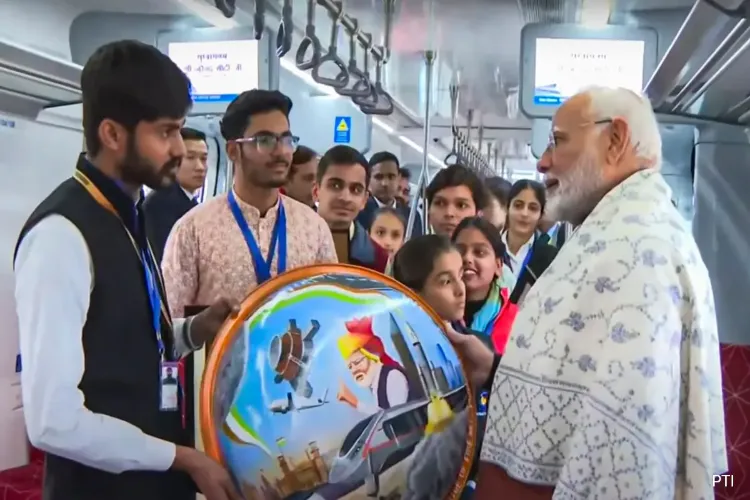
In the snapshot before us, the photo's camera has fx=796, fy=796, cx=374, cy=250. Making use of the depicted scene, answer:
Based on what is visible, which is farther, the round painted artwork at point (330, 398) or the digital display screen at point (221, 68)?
the digital display screen at point (221, 68)

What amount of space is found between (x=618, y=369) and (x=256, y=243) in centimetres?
104

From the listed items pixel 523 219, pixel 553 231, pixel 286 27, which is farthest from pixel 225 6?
pixel 553 231

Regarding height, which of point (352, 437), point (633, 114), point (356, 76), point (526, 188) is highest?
point (356, 76)

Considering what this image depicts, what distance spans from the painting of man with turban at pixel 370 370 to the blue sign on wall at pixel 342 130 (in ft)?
17.8

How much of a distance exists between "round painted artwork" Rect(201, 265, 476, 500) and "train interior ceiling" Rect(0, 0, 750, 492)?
1.67 metres

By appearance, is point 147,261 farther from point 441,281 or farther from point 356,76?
point 356,76

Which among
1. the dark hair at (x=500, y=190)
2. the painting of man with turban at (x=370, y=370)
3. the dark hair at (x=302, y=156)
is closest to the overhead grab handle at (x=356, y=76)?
the dark hair at (x=302, y=156)

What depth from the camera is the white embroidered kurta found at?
1330 mm

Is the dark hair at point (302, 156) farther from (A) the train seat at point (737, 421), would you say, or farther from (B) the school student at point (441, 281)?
(A) the train seat at point (737, 421)

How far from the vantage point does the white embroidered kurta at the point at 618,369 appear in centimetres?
133

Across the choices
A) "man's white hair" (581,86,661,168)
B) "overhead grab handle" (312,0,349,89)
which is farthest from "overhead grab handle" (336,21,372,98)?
"man's white hair" (581,86,661,168)

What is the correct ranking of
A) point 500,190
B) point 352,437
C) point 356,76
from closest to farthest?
point 352,437 < point 356,76 < point 500,190

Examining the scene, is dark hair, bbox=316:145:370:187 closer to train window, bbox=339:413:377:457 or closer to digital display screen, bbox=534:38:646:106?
train window, bbox=339:413:377:457

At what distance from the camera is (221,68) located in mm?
4461
